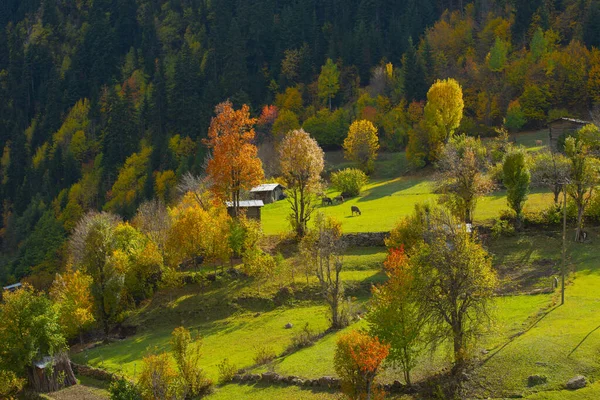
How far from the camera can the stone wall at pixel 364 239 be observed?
189 ft

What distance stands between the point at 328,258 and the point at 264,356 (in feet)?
28.3

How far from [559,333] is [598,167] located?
70.7 ft

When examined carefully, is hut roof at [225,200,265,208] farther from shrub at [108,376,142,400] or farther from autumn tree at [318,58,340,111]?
autumn tree at [318,58,340,111]

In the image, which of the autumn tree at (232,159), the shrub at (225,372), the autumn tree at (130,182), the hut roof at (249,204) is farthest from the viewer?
the autumn tree at (130,182)

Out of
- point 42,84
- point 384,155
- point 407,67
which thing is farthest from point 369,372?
point 42,84

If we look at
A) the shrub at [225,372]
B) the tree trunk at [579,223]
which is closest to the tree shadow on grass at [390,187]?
the tree trunk at [579,223]

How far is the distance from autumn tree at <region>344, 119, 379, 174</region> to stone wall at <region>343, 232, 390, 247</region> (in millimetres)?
34857

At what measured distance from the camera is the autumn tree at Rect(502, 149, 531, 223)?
176 ft

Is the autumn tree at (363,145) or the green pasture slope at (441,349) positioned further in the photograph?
the autumn tree at (363,145)

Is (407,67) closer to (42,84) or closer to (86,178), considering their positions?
(86,178)

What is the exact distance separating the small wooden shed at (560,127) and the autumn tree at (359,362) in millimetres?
50115

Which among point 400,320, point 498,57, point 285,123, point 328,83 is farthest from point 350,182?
point 328,83

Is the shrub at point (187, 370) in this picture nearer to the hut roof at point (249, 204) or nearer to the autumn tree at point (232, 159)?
the autumn tree at point (232, 159)

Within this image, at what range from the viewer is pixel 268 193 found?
83.1m
